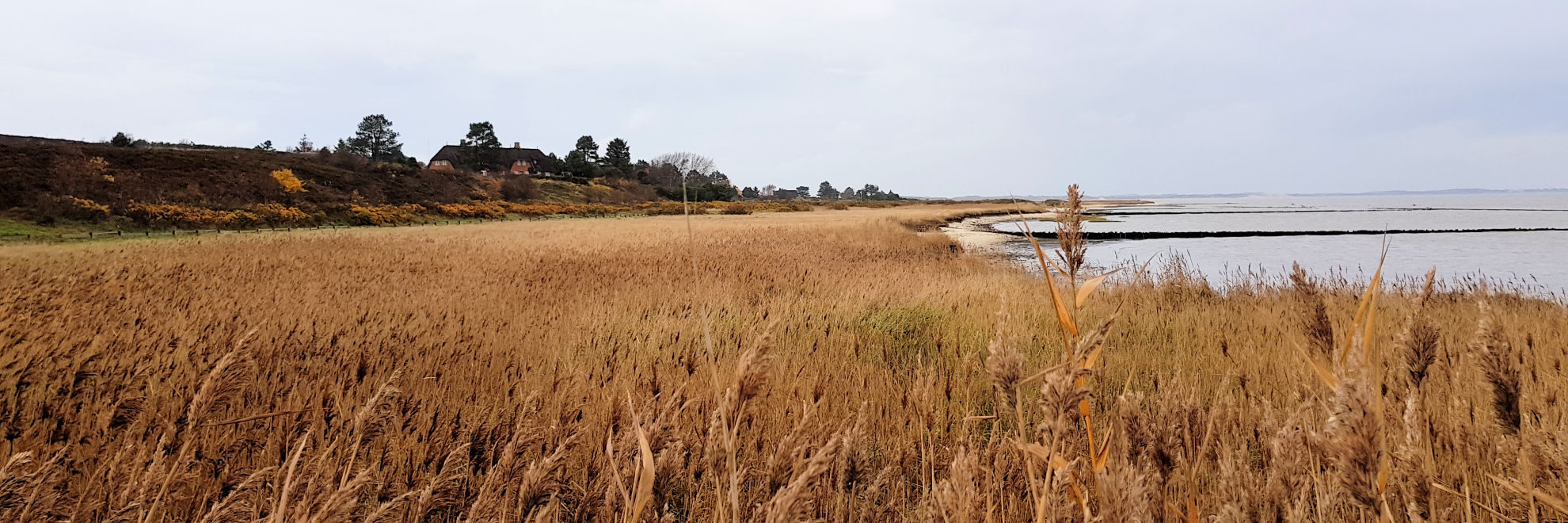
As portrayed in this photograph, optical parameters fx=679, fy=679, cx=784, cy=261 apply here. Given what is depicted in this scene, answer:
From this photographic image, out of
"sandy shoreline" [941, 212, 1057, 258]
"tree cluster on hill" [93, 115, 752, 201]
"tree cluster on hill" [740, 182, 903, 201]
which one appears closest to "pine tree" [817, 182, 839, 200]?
"tree cluster on hill" [740, 182, 903, 201]

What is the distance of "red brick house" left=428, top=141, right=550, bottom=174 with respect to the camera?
276 ft

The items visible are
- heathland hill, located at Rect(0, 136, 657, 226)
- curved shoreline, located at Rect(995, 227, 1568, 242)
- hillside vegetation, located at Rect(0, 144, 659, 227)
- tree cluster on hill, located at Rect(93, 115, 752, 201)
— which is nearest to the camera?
hillside vegetation, located at Rect(0, 144, 659, 227)

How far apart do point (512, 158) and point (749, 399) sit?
315 feet

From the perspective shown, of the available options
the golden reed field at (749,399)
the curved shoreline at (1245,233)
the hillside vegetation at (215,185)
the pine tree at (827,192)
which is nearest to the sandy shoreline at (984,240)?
the curved shoreline at (1245,233)

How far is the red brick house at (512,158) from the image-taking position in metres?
84.1

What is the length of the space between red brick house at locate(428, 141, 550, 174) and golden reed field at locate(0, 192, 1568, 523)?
80.0 metres

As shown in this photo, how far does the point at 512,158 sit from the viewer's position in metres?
89.2

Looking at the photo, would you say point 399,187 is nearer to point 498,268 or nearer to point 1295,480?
point 498,268

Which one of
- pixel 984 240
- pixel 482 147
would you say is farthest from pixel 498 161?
pixel 984 240

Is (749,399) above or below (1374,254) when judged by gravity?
above

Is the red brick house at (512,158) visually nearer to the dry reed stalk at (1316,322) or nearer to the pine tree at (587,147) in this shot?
the pine tree at (587,147)

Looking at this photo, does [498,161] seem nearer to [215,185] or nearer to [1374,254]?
[215,185]

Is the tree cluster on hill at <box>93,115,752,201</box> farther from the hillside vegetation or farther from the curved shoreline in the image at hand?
the curved shoreline

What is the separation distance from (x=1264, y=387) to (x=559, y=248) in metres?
13.5
